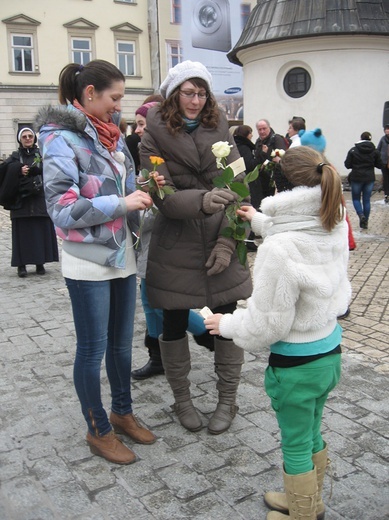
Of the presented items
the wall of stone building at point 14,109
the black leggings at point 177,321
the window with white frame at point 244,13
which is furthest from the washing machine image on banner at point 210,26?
the black leggings at point 177,321

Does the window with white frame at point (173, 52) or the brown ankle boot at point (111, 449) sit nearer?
the brown ankle boot at point (111, 449)

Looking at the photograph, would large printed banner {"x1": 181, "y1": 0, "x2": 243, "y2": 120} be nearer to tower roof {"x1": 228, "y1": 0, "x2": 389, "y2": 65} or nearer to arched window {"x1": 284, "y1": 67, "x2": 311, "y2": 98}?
tower roof {"x1": 228, "y1": 0, "x2": 389, "y2": 65}

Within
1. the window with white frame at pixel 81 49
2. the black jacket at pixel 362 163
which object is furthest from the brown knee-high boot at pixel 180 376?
the window with white frame at pixel 81 49

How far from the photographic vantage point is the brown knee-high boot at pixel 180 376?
3.37 metres

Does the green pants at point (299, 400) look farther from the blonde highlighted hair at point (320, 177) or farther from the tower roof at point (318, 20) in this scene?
the tower roof at point (318, 20)

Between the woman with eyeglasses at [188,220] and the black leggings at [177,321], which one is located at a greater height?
the woman with eyeglasses at [188,220]

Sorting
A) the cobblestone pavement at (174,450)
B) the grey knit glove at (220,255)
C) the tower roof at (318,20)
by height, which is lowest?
the cobblestone pavement at (174,450)

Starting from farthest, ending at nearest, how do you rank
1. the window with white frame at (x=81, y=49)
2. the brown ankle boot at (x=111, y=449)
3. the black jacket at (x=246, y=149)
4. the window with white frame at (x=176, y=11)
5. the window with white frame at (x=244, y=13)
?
the window with white frame at (x=176, y=11) → the window with white frame at (x=81, y=49) → the window with white frame at (x=244, y=13) → the black jacket at (x=246, y=149) → the brown ankle boot at (x=111, y=449)

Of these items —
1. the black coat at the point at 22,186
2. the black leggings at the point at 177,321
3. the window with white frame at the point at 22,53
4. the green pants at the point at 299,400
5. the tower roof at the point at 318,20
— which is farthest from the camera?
the window with white frame at the point at 22,53

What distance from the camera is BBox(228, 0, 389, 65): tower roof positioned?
18.8m

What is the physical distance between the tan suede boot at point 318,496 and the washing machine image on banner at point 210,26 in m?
29.1

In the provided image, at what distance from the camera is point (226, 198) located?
2.94m

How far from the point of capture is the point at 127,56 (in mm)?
33031

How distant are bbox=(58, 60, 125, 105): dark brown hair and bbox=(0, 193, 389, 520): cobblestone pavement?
6.16 ft
